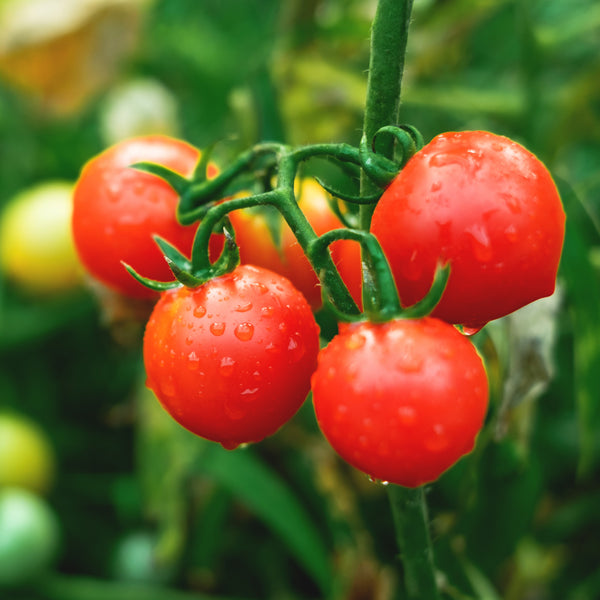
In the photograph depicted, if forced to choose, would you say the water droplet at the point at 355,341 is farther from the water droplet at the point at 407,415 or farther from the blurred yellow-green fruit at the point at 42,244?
the blurred yellow-green fruit at the point at 42,244

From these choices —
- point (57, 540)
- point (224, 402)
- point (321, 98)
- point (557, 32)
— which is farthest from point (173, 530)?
point (557, 32)

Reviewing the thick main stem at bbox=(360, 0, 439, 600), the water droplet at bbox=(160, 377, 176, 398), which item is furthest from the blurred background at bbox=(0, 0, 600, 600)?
the water droplet at bbox=(160, 377, 176, 398)

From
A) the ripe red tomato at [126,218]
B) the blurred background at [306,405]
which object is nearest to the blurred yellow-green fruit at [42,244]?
the blurred background at [306,405]

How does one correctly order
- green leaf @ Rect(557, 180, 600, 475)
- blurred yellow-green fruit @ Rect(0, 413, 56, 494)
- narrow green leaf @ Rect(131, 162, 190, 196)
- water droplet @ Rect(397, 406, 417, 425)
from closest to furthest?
1. water droplet @ Rect(397, 406, 417, 425)
2. narrow green leaf @ Rect(131, 162, 190, 196)
3. green leaf @ Rect(557, 180, 600, 475)
4. blurred yellow-green fruit @ Rect(0, 413, 56, 494)

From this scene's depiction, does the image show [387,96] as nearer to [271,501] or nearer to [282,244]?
[282,244]

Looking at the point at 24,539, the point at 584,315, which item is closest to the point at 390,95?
the point at 584,315

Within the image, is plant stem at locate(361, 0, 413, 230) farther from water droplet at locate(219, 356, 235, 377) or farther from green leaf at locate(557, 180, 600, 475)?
green leaf at locate(557, 180, 600, 475)

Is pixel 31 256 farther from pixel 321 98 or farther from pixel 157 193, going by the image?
pixel 157 193
